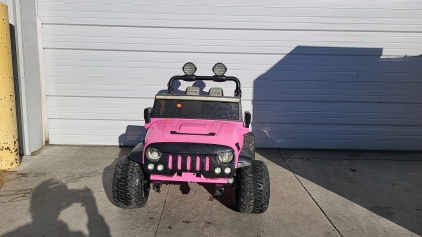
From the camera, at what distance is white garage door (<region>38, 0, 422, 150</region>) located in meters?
7.12

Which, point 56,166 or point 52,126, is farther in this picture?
point 52,126

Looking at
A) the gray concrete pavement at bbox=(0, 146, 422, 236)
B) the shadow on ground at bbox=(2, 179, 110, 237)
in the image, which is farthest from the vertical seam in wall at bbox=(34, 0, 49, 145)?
the shadow on ground at bbox=(2, 179, 110, 237)

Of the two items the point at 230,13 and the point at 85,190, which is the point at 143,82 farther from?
the point at 85,190

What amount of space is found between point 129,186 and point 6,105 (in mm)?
2983

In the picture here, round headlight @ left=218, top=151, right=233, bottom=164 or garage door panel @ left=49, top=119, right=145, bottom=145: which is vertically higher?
round headlight @ left=218, top=151, right=233, bottom=164

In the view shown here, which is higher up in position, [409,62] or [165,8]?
[165,8]

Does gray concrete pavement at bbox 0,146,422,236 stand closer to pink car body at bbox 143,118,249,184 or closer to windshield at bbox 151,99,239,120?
pink car body at bbox 143,118,249,184

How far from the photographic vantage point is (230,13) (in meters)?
7.11

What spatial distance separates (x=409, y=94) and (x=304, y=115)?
2.25 meters

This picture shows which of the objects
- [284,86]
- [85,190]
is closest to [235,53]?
[284,86]

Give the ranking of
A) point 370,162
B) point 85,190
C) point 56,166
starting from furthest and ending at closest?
point 370,162 → point 56,166 → point 85,190

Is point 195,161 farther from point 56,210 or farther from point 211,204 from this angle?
point 56,210

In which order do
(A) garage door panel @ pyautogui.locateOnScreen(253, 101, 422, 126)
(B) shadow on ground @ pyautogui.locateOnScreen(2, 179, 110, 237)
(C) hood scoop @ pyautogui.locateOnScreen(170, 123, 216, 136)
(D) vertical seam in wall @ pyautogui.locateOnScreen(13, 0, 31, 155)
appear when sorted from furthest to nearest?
(A) garage door panel @ pyautogui.locateOnScreen(253, 101, 422, 126), (D) vertical seam in wall @ pyautogui.locateOnScreen(13, 0, 31, 155), (C) hood scoop @ pyautogui.locateOnScreen(170, 123, 216, 136), (B) shadow on ground @ pyautogui.locateOnScreen(2, 179, 110, 237)

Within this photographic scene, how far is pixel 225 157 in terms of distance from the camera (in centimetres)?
406
